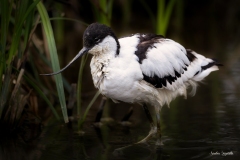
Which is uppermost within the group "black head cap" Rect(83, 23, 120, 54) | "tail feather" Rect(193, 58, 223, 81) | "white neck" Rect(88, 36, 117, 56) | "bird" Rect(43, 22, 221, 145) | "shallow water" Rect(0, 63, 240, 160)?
"black head cap" Rect(83, 23, 120, 54)

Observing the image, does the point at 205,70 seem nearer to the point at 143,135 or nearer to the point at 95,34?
the point at 143,135

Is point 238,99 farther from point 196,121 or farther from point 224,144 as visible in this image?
point 224,144

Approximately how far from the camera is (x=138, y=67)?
5.56 m

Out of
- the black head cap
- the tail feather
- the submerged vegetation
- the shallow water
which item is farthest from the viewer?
the tail feather

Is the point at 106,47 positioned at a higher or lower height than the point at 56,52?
higher

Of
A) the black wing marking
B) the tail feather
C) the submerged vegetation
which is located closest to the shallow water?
the submerged vegetation

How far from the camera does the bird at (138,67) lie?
5.46 meters

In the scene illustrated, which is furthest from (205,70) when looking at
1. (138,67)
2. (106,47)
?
(106,47)

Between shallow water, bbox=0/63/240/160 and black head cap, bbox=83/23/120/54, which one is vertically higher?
black head cap, bbox=83/23/120/54

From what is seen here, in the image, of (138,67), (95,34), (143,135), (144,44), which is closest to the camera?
(95,34)

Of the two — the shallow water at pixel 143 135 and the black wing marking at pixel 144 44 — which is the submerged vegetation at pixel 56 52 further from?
the black wing marking at pixel 144 44

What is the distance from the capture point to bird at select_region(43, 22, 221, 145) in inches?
215

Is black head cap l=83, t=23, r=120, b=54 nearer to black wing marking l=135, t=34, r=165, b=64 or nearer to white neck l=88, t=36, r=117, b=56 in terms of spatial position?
white neck l=88, t=36, r=117, b=56

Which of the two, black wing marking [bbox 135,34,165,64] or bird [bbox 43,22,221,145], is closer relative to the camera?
bird [bbox 43,22,221,145]
